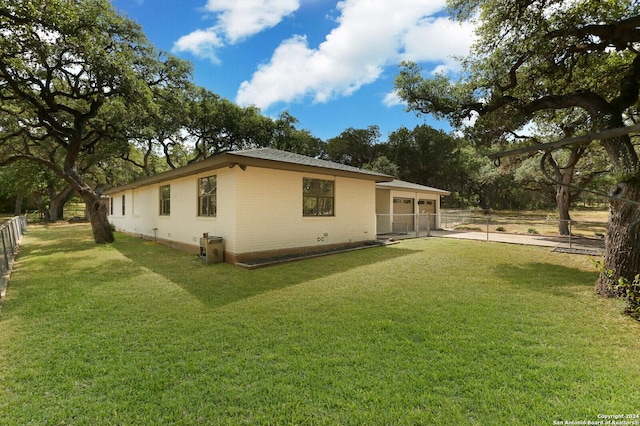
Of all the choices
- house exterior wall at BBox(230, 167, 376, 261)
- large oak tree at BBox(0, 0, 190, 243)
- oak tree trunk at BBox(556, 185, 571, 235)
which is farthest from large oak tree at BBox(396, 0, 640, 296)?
large oak tree at BBox(0, 0, 190, 243)

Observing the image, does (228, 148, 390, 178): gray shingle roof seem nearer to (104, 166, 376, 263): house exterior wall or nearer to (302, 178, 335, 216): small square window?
(104, 166, 376, 263): house exterior wall

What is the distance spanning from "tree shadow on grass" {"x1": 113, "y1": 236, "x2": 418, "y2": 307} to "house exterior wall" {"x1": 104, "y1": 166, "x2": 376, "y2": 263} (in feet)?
2.54

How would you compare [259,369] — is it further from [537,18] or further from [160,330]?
[537,18]

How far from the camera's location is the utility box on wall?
7332 millimetres

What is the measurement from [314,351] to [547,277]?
18.6ft

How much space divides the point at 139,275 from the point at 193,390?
4.86 metres

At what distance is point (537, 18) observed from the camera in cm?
580

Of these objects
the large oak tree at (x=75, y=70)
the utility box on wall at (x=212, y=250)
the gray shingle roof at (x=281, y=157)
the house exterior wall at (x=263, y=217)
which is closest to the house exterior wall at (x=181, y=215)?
the house exterior wall at (x=263, y=217)

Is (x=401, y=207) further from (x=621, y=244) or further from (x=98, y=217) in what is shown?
(x=98, y=217)

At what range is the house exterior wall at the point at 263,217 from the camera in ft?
A: 24.4

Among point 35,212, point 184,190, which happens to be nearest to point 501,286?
point 184,190

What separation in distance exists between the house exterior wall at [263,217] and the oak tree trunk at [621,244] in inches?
255

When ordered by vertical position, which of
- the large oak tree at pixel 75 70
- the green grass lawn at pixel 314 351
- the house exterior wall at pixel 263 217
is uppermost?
the large oak tree at pixel 75 70

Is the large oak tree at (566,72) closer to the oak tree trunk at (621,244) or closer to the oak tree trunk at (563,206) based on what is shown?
Result: the oak tree trunk at (621,244)
